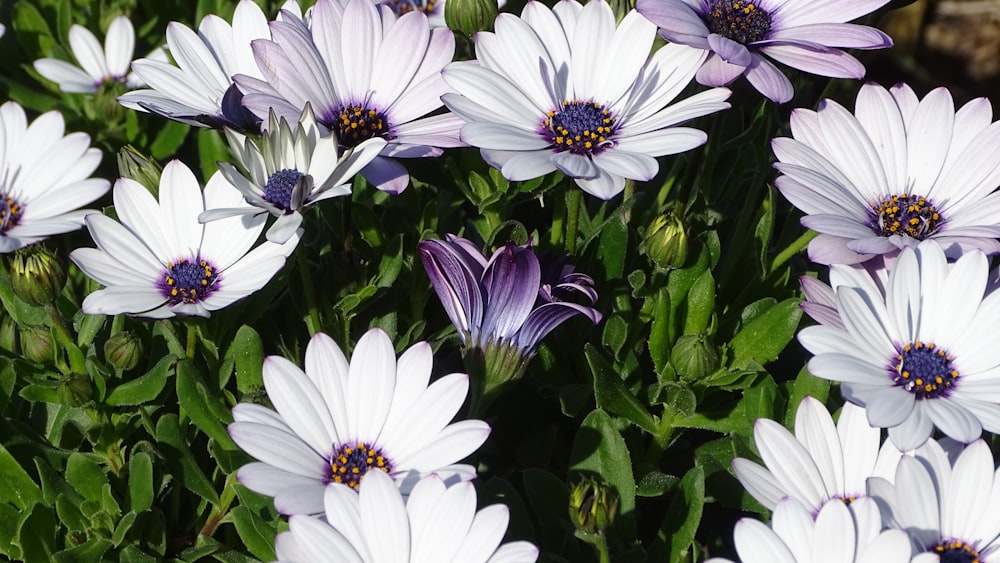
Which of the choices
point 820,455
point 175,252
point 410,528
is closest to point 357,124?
point 175,252

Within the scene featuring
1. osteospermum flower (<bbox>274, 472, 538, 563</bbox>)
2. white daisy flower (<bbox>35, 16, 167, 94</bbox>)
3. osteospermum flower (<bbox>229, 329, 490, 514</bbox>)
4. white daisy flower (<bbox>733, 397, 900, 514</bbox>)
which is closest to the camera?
osteospermum flower (<bbox>274, 472, 538, 563</bbox>)

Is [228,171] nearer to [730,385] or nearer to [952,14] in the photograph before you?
[730,385]

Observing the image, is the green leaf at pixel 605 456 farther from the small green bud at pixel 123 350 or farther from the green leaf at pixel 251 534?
the small green bud at pixel 123 350

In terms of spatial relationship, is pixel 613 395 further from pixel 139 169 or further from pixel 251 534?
pixel 139 169

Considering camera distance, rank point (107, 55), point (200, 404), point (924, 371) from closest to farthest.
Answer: point (924, 371), point (200, 404), point (107, 55)

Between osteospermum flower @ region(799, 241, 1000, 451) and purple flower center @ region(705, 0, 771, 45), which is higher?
purple flower center @ region(705, 0, 771, 45)

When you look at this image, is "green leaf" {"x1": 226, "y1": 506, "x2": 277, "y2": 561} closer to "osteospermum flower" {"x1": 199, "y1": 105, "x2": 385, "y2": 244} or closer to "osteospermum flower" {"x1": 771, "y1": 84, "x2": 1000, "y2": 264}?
"osteospermum flower" {"x1": 199, "y1": 105, "x2": 385, "y2": 244}

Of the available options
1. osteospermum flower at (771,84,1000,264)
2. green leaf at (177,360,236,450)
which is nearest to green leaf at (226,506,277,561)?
green leaf at (177,360,236,450)

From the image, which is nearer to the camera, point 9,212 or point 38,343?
point 38,343
